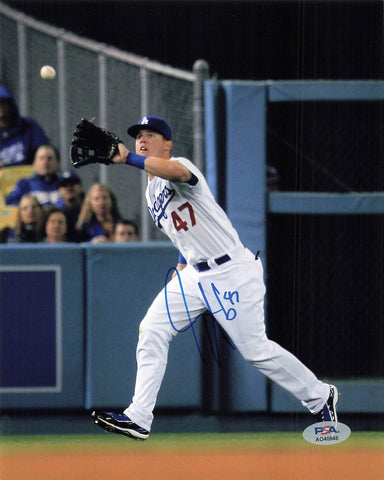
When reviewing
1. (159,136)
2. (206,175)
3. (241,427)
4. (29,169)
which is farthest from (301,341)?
(29,169)

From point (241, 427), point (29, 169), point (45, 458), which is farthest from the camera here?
point (29, 169)

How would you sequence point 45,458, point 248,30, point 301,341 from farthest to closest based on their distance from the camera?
1. point 248,30
2. point 301,341
3. point 45,458

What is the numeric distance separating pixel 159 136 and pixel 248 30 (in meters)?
4.82

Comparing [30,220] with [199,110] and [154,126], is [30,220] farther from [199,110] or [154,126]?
[154,126]

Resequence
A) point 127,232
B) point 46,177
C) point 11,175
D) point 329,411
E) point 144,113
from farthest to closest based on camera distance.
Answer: point 11,175 → point 46,177 → point 144,113 → point 127,232 → point 329,411

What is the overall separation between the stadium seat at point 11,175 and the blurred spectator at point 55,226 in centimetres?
89

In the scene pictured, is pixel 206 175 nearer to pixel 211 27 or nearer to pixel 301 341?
pixel 301 341

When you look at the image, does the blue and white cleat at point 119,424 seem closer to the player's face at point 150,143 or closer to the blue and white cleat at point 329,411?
the blue and white cleat at point 329,411

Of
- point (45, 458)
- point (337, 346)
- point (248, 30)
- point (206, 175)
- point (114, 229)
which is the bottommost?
point (45, 458)

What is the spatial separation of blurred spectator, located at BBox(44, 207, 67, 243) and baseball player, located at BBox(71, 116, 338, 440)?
5.36ft

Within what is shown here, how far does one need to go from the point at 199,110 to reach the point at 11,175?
1811mm

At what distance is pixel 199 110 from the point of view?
18.0 feet

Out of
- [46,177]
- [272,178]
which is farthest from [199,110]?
[46,177]

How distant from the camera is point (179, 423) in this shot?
526 centimetres
